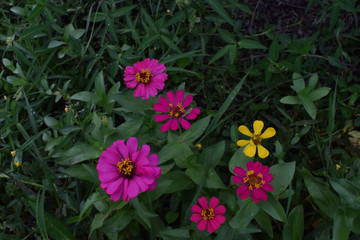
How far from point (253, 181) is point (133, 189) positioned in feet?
1.29

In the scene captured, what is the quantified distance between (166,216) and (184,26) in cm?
110

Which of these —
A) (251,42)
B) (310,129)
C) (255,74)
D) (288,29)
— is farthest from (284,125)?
(288,29)

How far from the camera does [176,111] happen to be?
1299mm

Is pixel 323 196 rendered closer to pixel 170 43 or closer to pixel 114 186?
pixel 114 186

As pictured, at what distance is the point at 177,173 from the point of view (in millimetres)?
1337

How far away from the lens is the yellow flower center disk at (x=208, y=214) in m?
1.18

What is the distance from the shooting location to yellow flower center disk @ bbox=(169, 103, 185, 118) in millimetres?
1291

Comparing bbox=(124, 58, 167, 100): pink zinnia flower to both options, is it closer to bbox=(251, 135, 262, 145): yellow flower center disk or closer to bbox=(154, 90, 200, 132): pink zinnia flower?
bbox=(154, 90, 200, 132): pink zinnia flower

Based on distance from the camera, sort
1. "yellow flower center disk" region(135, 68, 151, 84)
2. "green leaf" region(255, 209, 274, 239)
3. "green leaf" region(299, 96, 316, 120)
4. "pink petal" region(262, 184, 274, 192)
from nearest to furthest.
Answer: "pink petal" region(262, 184, 274, 192)
"green leaf" region(255, 209, 274, 239)
"yellow flower center disk" region(135, 68, 151, 84)
"green leaf" region(299, 96, 316, 120)

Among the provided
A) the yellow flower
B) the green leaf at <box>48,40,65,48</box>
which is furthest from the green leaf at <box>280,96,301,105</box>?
the green leaf at <box>48,40,65,48</box>

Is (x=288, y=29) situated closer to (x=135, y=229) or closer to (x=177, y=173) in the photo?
(x=177, y=173)

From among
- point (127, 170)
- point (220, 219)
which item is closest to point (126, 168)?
point (127, 170)

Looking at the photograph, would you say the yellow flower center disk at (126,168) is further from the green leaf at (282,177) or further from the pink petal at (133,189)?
the green leaf at (282,177)

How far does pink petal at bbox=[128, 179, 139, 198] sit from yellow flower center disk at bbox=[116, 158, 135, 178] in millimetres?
29
